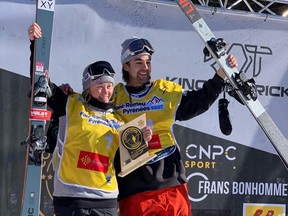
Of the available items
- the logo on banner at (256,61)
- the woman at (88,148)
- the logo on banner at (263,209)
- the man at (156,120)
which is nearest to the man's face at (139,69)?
the man at (156,120)

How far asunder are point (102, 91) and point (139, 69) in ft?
0.83

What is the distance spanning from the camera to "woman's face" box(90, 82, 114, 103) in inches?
100

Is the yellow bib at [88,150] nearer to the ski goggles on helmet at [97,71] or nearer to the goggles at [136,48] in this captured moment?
the ski goggles on helmet at [97,71]

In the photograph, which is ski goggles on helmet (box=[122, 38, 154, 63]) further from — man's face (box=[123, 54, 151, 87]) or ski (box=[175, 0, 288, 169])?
ski (box=[175, 0, 288, 169])

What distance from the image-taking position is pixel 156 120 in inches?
105

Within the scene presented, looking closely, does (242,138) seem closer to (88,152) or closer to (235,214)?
(235,214)

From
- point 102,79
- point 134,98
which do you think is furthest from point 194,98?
point 102,79

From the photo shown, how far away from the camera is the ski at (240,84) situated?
2787 millimetres

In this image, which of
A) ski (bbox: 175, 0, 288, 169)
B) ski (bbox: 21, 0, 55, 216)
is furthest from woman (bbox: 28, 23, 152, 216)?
ski (bbox: 175, 0, 288, 169)

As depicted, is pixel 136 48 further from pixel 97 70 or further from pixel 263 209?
pixel 263 209

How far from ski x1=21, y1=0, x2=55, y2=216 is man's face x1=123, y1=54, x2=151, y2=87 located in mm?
421

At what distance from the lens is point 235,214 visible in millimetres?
3797

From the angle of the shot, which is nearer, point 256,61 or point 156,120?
point 156,120

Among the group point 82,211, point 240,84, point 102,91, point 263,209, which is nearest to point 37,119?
point 102,91
